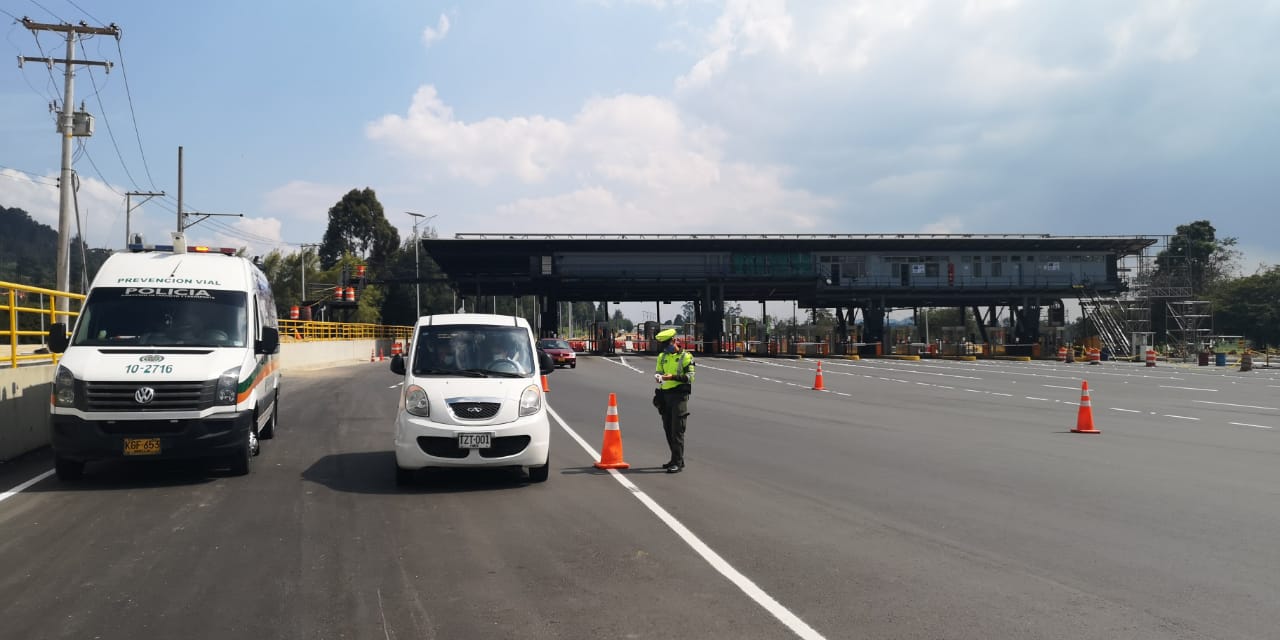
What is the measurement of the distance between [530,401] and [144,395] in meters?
3.94

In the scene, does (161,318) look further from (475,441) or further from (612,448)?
(612,448)

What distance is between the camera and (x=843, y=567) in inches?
251

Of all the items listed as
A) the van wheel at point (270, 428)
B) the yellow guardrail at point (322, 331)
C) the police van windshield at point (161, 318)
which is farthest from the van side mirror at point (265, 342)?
the yellow guardrail at point (322, 331)

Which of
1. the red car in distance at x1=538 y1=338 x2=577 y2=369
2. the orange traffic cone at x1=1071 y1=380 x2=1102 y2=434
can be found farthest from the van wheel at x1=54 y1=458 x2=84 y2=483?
the red car in distance at x1=538 y1=338 x2=577 y2=369

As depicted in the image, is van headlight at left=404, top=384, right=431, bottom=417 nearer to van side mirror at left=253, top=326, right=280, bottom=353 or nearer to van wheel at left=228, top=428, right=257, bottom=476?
A: van wheel at left=228, top=428, right=257, bottom=476

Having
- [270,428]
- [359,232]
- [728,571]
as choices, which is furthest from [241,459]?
[359,232]

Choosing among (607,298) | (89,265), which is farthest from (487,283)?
(89,265)

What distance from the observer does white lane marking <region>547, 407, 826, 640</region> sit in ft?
16.6

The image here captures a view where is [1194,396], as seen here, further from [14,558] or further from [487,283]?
[487,283]

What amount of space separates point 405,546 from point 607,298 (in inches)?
2600

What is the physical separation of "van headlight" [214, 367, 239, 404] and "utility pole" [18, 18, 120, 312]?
2133 centimetres

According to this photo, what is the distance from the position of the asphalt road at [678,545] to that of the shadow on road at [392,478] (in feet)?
0.23

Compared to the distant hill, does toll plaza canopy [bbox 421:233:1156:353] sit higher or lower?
lower

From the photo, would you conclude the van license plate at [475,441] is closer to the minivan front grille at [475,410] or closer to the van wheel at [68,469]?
the minivan front grille at [475,410]
